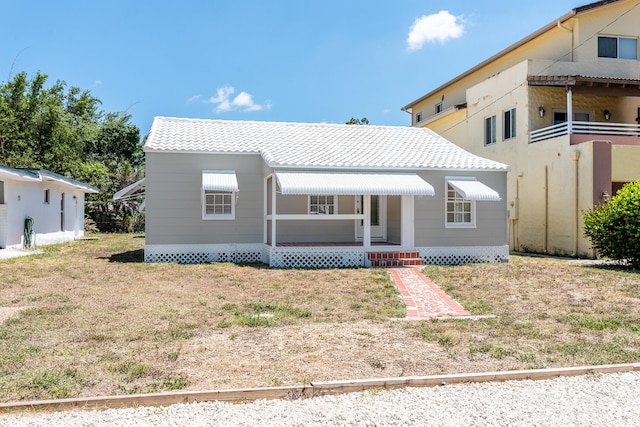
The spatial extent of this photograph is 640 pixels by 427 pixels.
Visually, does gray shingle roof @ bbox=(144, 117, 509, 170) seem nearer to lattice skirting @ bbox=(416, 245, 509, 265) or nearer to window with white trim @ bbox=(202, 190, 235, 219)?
window with white trim @ bbox=(202, 190, 235, 219)

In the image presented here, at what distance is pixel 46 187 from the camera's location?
2452cm

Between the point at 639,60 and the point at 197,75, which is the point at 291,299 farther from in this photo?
the point at 197,75

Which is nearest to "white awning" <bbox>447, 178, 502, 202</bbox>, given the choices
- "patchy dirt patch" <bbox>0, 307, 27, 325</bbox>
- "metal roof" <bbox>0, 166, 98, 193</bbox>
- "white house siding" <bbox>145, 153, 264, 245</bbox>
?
"white house siding" <bbox>145, 153, 264, 245</bbox>

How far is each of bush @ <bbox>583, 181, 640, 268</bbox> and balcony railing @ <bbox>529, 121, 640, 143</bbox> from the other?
207 inches

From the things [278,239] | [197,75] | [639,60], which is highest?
[197,75]

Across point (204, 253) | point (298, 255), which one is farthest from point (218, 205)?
point (298, 255)

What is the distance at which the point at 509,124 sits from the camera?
78.0 feet

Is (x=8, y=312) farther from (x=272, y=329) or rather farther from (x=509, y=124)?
(x=509, y=124)

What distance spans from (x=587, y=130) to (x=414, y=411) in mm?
21032

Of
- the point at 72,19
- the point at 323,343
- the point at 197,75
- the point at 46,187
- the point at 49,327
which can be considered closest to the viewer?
the point at 323,343

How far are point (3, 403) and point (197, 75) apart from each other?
115 feet

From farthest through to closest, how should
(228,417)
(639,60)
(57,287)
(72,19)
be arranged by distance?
(72,19), (639,60), (57,287), (228,417)

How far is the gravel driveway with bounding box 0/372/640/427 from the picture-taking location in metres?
4.63

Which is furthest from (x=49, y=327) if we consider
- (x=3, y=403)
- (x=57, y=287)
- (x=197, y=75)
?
(x=197, y=75)
